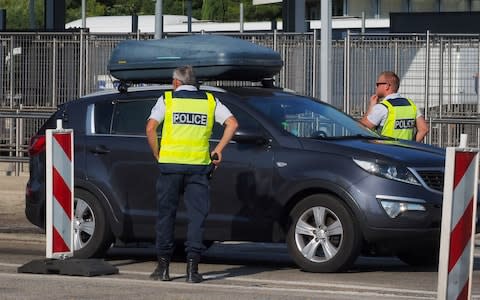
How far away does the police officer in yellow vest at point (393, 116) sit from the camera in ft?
44.0

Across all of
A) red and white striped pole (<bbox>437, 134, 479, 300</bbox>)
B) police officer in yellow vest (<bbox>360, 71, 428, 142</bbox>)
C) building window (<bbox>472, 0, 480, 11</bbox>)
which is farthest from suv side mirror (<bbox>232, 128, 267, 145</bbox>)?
building window (<bbox>472, 0, 480, 11</bbox>)

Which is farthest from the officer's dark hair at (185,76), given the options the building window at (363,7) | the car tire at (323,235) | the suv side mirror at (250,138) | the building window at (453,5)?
the building window at (453,5)

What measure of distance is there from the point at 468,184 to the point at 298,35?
1581cm

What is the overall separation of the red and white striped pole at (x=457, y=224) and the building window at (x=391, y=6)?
49043 millimetres

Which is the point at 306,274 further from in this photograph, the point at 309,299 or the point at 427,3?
the point at 427,3

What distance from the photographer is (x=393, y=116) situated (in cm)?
1342

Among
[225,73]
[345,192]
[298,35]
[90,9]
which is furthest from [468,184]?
[90,9]

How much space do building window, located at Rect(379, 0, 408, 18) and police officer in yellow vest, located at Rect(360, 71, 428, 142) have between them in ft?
141

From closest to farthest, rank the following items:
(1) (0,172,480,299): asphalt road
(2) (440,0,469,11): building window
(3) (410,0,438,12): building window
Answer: (1) (0,172,480,299): asphalt road < (3) (410,0,438,12): building window < (2) (440,0,469,11): building window

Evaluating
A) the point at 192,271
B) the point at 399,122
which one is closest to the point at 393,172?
the point at 192,271

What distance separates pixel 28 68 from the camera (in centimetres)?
2441

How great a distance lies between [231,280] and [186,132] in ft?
4.38

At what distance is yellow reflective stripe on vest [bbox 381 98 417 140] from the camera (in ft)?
44.0

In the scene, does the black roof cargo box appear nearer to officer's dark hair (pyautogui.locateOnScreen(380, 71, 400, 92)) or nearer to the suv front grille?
officer's dark hair (pyautogui.locateOnScreen(380, 71, 400, 92))
